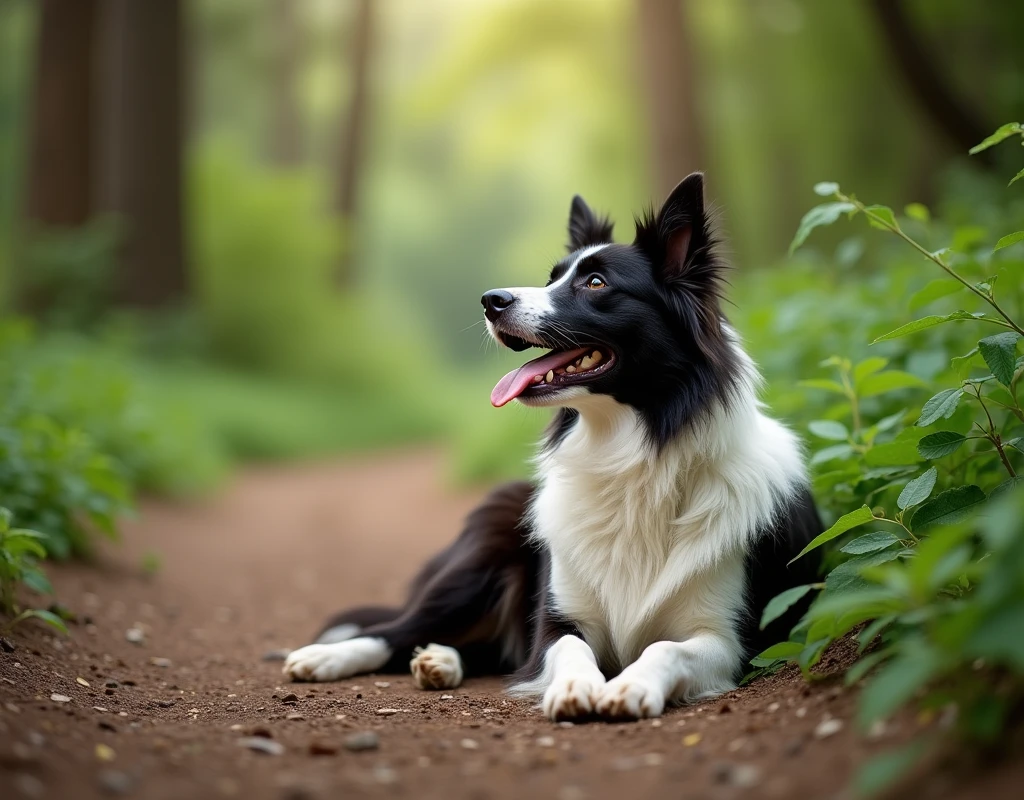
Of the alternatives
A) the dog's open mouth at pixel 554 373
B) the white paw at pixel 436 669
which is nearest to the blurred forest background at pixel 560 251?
the dog's open mouth at pixel 554 373

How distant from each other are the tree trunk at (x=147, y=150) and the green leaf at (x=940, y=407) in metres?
14.7

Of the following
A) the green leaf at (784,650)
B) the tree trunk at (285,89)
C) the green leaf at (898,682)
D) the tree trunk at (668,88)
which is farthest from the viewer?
the tree trunk at (285,89)

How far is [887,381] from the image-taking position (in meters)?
3.91

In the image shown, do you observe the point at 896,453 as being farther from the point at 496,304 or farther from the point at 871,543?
the point at 496,304

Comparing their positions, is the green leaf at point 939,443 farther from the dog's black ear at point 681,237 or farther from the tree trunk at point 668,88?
the tree trunk at point 668,88

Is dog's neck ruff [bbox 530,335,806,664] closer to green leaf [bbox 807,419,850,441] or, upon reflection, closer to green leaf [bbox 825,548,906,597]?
green leaf [bbox 807,419,850,441]

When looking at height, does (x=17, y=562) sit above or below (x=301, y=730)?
above

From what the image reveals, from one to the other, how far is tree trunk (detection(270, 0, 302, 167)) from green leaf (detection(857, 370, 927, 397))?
97.7 ft

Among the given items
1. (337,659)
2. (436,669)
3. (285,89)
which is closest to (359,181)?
(285,89)

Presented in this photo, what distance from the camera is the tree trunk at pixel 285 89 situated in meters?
30.8

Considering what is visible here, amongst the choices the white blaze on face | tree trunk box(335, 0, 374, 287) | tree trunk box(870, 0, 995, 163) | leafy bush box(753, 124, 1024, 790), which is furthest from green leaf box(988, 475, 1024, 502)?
tree trunk box(335, 0, 374, 287)

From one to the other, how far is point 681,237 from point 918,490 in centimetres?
134

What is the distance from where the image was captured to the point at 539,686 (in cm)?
359

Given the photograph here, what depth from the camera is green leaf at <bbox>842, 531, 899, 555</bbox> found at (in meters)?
2.98
